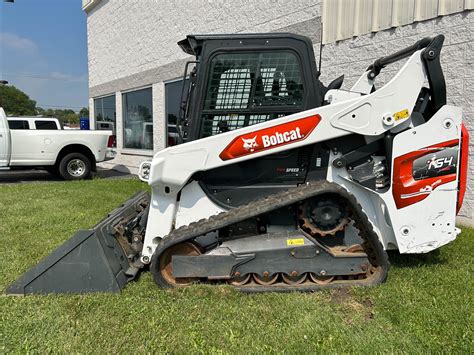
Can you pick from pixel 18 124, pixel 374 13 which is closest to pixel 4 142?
pixel 18 124

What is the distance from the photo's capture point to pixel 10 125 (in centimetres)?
1088

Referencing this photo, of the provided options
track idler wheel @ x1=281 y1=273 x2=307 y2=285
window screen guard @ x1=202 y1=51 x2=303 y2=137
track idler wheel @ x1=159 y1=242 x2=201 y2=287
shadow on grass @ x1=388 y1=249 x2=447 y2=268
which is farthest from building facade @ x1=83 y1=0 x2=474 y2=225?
track idler wheel @ x1=159 y1=242 x2=201 y2=287

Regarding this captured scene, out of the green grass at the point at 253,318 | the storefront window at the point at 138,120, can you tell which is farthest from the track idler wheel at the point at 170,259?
the storefront window at the point at 138,120

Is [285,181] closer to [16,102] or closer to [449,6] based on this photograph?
[449,6]

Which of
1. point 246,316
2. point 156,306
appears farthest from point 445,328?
point 156,306

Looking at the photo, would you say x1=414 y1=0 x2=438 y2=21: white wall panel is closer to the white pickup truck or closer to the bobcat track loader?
the bobcat track loader

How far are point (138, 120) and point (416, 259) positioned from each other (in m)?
10.9

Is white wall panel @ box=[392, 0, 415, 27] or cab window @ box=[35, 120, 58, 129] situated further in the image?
cab window @ box=[35, 120, 58, 129]

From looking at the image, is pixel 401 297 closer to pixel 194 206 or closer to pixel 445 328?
pixel 445 328

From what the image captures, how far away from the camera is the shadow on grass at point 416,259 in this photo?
376 cm

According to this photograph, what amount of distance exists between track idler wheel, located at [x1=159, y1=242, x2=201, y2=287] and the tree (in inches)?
3717

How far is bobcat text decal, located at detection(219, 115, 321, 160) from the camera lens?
3.16m

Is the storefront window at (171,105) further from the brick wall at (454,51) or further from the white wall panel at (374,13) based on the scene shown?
the brick wall at (454,51)

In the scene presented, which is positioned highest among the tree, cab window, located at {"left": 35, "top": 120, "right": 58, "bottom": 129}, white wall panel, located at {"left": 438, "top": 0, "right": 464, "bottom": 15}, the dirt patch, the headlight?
the tree
